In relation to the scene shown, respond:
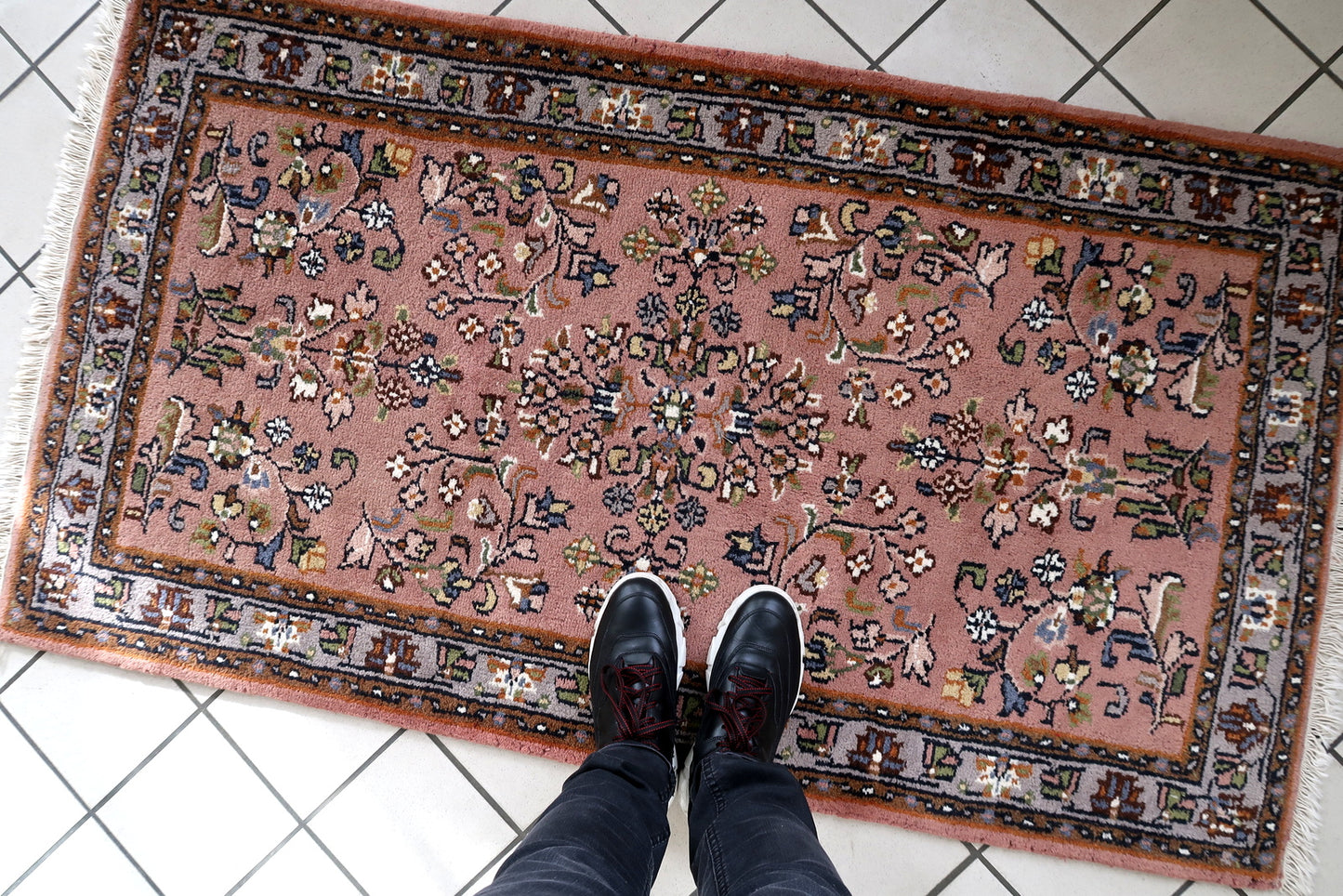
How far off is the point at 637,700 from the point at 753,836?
0.79 ft

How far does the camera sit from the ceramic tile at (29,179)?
114cm

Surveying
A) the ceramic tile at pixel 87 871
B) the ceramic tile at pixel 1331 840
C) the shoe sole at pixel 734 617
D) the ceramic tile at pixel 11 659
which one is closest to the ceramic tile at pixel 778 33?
the shoe sole at pixel 734 617

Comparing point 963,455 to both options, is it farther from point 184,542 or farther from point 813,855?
point 184,542

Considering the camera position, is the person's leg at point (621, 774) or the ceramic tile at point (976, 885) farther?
the ceramic tile at point (976, 885)

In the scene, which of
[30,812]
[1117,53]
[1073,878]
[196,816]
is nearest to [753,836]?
[1073,878]

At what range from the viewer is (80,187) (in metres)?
1.13

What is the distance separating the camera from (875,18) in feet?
3.65

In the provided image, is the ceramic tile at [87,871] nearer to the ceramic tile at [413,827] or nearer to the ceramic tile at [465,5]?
the ceramic tile at [413,827]

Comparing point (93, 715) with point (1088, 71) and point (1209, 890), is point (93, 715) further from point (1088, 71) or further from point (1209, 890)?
point (1088, 71)

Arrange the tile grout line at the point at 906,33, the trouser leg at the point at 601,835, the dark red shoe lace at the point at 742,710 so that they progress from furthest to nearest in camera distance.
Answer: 1. the tile grout line at the point at 906,33
2. the dark red shoe lace at the point at 742,710
3. the trouser leg at the point at 601,835

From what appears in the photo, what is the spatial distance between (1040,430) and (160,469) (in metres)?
1.31

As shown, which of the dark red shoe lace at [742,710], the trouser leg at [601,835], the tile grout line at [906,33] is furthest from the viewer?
the tile grout line at [906,33]

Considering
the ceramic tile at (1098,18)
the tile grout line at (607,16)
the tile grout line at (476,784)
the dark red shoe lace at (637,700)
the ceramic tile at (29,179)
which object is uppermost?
the ceramic tile at (1098,18)

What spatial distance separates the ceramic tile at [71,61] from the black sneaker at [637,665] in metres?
1.15
